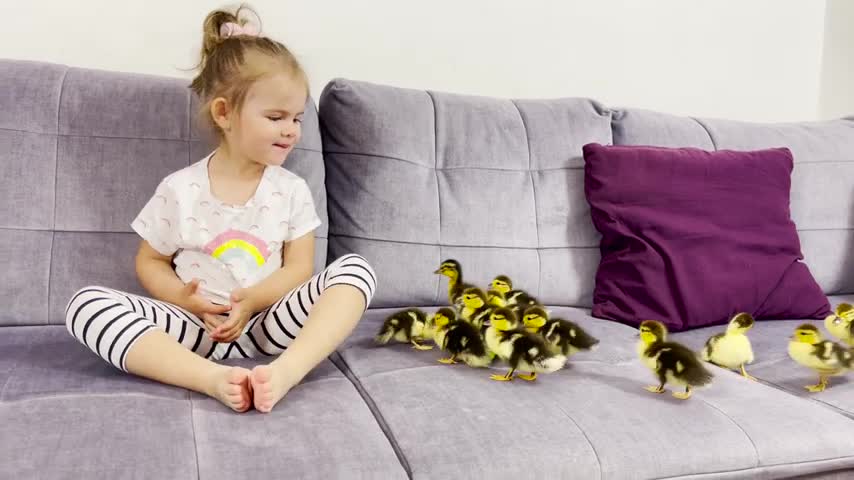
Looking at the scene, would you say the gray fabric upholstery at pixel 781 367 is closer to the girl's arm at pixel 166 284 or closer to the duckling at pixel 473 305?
the duckling at pixel 473 305

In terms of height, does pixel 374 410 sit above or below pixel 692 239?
below

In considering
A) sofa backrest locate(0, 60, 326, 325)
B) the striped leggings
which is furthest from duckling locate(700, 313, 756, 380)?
sofa backrest locate(0, 60, 326, 325)

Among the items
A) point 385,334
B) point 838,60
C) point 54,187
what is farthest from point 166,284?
point 838,60

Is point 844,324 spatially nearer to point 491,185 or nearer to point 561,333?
point 561,333

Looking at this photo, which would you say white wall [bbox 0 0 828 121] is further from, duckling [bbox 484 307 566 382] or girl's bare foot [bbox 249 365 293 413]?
girl's bare foot [bbox 249 365 293 413]

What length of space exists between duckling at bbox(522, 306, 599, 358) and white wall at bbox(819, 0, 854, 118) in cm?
202

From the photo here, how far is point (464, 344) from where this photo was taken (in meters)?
1.37

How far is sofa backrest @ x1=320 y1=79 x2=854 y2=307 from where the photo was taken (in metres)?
1.81

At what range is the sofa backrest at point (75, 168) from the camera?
155 cm

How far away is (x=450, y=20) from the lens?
7.64 feet

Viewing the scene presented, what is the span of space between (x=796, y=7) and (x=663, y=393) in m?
2.13

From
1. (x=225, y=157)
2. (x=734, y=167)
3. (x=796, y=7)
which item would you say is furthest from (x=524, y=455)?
(x=796, y=7)

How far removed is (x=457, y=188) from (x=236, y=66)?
0.62 meters

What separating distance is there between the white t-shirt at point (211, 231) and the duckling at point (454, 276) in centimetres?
35
